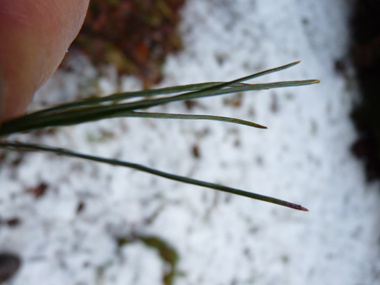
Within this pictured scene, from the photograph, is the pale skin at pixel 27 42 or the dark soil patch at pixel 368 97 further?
the dark soil patch at pixel 368 97

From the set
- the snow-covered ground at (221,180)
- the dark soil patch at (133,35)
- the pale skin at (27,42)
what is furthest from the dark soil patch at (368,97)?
the pale skin at (27,42)

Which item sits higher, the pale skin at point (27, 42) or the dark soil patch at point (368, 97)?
the dark soil patch at point (368, 97)

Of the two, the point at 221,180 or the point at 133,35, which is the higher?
the point at 133,35

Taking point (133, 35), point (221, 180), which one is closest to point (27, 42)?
point (133, 35)

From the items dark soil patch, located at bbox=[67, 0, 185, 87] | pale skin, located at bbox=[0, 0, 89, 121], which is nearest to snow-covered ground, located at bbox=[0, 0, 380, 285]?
dark soil patch, located at bbox=[67, 0, 185, 87]

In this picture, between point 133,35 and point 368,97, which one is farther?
point 368,97

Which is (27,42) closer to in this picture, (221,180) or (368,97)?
(221,180)

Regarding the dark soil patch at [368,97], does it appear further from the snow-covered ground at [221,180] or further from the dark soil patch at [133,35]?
the dark soil patch at [133,35]
